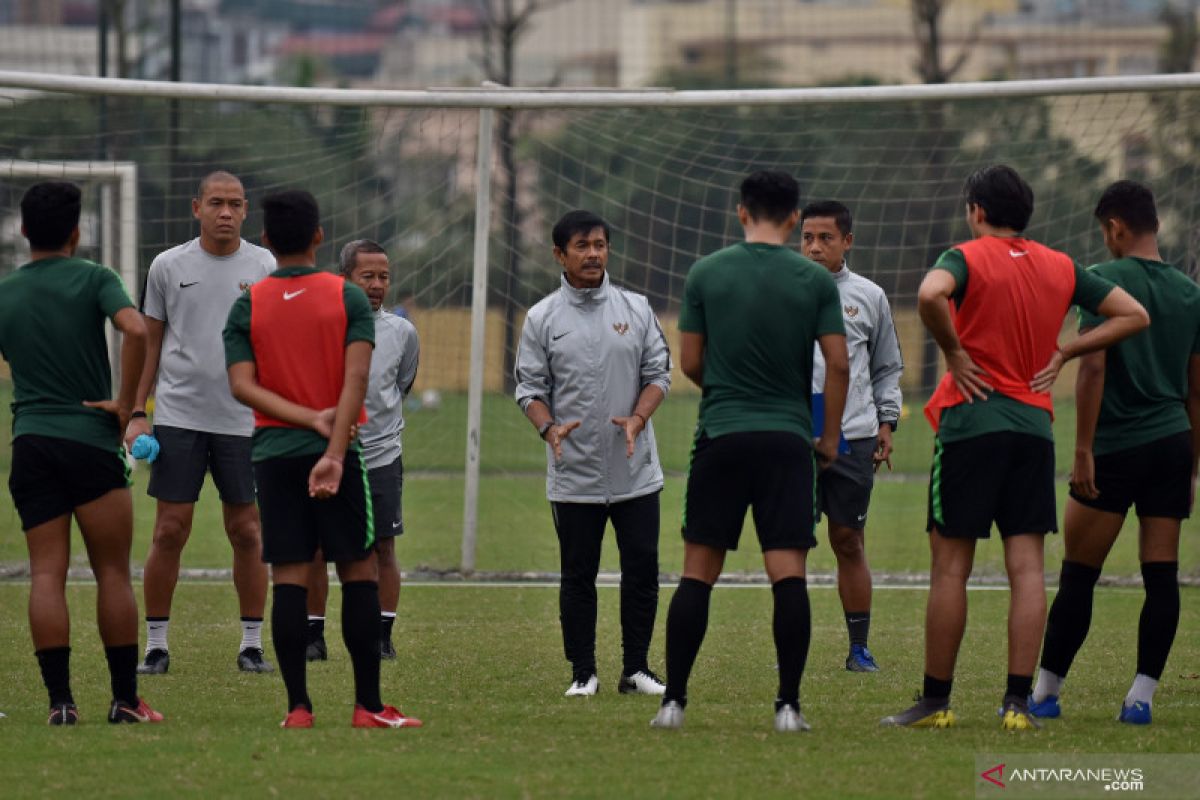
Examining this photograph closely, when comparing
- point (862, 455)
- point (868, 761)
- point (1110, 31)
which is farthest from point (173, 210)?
point (1110, 31)

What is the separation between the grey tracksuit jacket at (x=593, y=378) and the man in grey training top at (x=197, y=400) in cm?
155

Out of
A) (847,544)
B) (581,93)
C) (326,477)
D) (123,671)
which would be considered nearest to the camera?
(326,477)

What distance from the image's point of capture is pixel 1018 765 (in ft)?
19.3

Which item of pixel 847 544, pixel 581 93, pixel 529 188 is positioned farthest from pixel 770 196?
pixel 529 188

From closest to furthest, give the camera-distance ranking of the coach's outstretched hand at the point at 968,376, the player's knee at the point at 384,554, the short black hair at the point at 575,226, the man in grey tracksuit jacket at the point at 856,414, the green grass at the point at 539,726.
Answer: the green grass at the point at 539,726 < the coach's outstretched hand at the point at 968,376 < the short black hair at the point at 575,226 < the man in grey tracksuit jacket at the point at 856,414 < the player's knee at the point at 384,554

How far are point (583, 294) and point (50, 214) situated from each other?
2363 mm

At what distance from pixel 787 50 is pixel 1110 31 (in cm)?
1058

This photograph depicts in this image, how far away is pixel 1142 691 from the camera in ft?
23.1

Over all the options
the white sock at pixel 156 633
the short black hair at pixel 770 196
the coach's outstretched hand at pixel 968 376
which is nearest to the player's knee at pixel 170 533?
the white sock at pixel 156 633

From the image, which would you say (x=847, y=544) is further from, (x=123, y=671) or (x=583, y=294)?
(x=123, y=671)

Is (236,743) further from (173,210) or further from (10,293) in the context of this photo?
(173,210)

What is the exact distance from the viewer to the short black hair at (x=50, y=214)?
671 cm

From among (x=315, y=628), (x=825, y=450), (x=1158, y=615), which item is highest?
(x=825, y=450)

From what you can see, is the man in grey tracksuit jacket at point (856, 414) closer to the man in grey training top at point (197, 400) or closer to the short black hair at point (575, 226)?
the short black hair at point (575, 226)
